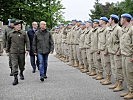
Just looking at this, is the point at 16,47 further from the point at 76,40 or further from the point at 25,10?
the point at 25,10

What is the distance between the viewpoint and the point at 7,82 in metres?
12.5

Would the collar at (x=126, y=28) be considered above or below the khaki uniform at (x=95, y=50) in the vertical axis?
above

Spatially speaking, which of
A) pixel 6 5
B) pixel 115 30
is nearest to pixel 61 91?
pixel 115 30

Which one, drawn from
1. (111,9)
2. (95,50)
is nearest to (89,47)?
(95,50)

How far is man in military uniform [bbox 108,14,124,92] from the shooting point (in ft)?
34.3

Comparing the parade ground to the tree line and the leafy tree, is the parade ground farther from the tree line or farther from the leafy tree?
the tree line

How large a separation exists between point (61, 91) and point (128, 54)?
231 centimetres

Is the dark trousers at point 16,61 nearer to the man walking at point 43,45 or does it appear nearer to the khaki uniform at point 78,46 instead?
the man walking at point 43,45

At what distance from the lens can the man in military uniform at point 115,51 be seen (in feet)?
34.3

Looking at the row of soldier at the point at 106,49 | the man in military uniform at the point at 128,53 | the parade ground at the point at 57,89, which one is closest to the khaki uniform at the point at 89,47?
the row of soldier at the point at 106,49

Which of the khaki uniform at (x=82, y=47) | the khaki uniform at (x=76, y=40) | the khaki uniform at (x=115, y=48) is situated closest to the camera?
the khaki uniform at (x=115, y=48)

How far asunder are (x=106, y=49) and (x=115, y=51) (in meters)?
1.00

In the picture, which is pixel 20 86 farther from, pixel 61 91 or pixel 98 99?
pixel 98 99

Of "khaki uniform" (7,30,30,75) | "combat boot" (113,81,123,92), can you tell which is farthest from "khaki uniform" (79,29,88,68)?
"combat boot" (113,81,123,92)
